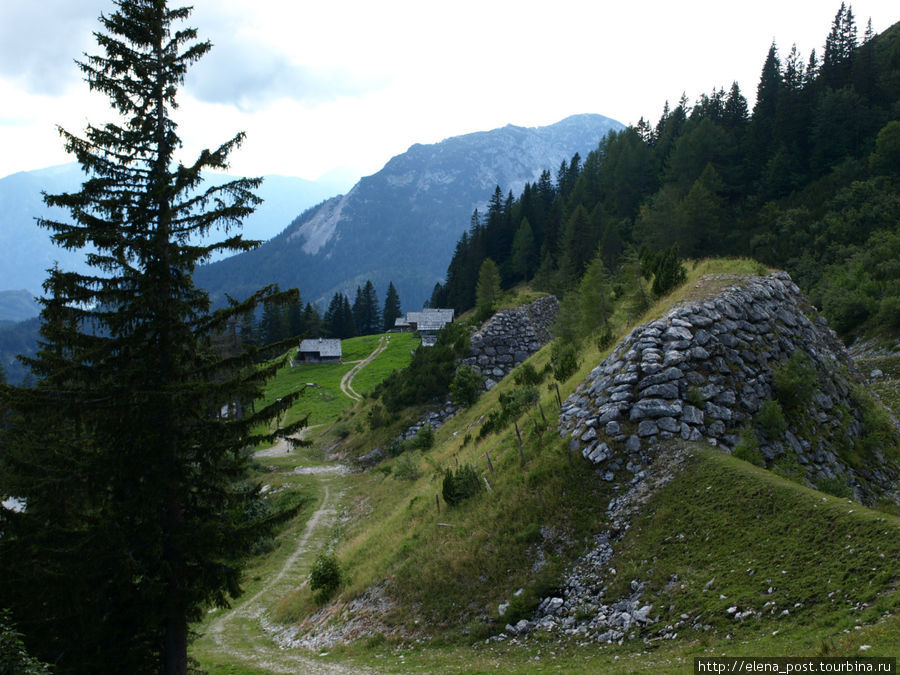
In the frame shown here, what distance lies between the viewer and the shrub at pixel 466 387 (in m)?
40.8

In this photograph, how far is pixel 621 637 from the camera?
11484mm

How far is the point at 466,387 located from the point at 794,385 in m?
25.3

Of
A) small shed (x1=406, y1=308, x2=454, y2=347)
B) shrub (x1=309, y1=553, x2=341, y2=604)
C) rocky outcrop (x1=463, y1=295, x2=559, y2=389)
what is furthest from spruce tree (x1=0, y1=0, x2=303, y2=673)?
small shed (x1=406, y1=308, x2=454, y2=347)

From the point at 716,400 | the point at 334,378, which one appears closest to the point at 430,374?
the point at 716,400

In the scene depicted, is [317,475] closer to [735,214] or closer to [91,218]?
[91,218]

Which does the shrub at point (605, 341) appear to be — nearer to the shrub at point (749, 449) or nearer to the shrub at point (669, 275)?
the shrub at point (669, 275)

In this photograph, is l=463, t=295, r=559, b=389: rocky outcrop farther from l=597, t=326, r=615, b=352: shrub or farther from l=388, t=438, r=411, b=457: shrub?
l=597, t=326, r=615, b=352: shrub

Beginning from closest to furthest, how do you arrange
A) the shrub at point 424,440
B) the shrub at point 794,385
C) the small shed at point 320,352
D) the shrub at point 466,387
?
the shrub at point 794,385 < the shrub at point 424,440 < the shrub at point 466,387 < the small shed at point 320,352

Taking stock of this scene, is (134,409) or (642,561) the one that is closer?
(134,409)

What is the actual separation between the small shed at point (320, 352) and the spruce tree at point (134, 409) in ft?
292

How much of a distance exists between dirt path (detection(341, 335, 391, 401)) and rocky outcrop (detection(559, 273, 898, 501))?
177ft

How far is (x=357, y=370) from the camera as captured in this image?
89250 millimetres

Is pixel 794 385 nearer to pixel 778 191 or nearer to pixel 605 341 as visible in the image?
pixel 605 341

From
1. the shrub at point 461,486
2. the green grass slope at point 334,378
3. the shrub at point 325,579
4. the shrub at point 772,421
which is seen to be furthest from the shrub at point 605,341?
the green grass slope at point 334,378
